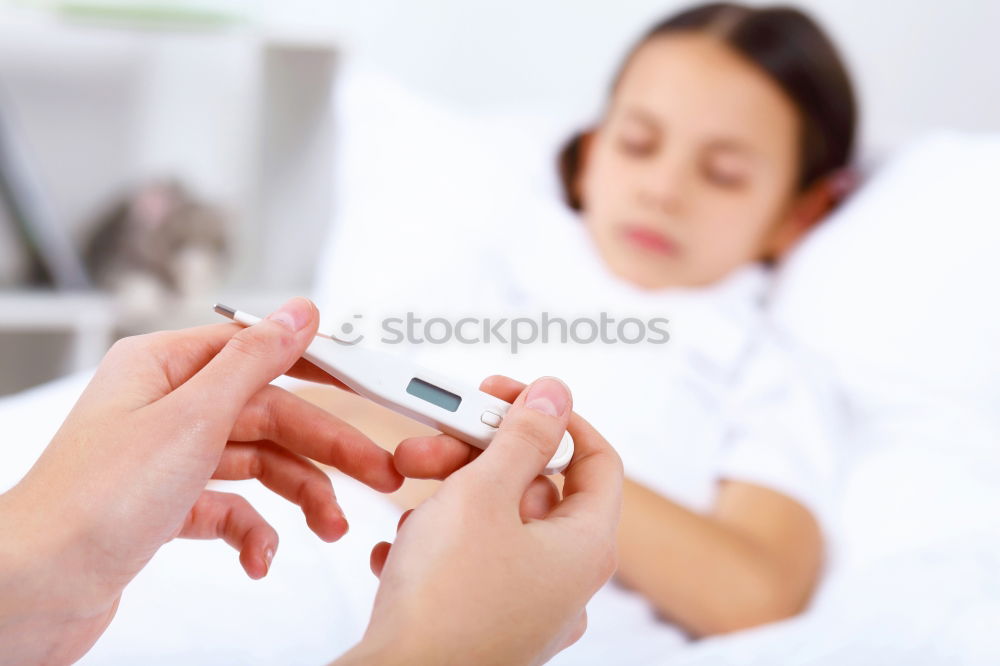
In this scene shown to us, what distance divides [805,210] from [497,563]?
81cm

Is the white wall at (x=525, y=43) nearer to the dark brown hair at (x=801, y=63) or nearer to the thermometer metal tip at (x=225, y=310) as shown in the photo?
the dark brown hair at (x=801, y=63)

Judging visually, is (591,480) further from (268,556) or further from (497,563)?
(268,556)

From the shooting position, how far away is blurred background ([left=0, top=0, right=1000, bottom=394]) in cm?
115

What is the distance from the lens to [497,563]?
1.19 feet

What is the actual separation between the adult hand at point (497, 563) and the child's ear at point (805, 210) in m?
0.69

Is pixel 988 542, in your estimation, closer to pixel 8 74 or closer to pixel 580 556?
pixel 580 556

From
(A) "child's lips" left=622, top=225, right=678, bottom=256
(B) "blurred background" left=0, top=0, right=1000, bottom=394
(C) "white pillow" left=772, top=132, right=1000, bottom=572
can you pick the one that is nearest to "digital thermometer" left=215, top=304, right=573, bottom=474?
(C) "white pillow" left=772, top=132, right=1000, bottom=572

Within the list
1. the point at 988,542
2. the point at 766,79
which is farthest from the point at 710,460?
the point at 766,79

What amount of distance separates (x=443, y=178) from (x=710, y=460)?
19.5 inches

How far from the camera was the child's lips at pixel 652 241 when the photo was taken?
938mm

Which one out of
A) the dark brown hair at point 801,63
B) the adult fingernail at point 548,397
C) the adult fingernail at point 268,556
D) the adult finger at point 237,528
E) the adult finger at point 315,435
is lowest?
the adult fingernail at point 268,556

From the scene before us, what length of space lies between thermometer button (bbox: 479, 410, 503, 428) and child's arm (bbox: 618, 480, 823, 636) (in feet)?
0.63

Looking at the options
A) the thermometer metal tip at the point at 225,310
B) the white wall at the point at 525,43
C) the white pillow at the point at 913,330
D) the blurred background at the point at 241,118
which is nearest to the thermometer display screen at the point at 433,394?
the thermometer metal tip at the point at 225,310

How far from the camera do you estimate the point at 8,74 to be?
143 cm
